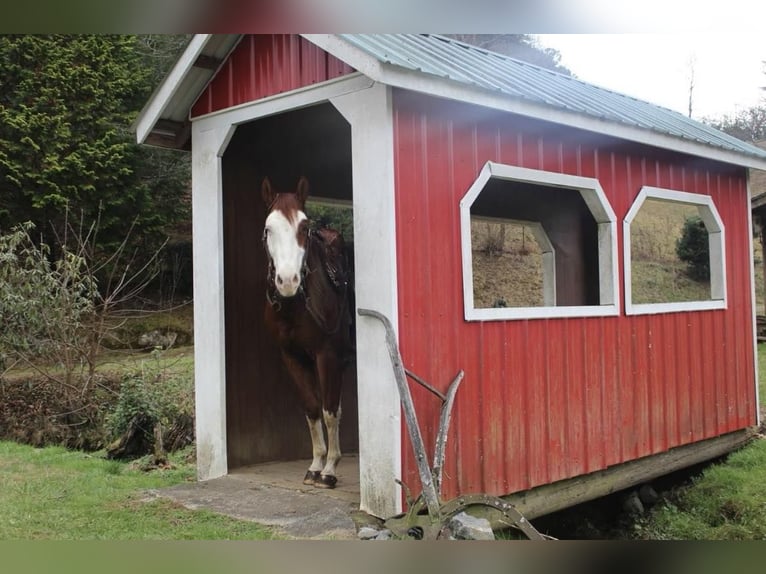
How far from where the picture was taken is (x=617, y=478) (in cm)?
696

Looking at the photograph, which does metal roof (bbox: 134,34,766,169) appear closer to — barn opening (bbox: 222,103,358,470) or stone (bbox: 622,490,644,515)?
barn opening (bbox: 222,103,358,470)

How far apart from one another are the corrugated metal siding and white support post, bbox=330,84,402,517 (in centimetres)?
10

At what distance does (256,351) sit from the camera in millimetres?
6621

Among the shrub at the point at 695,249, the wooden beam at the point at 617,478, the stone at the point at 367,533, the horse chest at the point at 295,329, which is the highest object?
the shrub at the point at 695,249

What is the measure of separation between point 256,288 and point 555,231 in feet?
13.6

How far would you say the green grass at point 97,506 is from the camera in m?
4.80

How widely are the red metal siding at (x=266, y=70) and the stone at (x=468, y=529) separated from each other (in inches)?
118

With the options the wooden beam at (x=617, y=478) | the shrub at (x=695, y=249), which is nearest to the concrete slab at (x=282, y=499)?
the wooden beam at (x=617, y=478)

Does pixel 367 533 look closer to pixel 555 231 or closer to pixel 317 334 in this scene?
pixel 317 334

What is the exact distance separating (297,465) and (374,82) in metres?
3.48

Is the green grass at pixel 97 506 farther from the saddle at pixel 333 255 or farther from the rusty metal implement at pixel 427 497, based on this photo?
the saddle at pixel 333 255

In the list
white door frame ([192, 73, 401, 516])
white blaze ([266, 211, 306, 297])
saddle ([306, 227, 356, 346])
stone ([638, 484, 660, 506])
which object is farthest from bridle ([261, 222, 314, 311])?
stone ([638, 484, 660, 506])

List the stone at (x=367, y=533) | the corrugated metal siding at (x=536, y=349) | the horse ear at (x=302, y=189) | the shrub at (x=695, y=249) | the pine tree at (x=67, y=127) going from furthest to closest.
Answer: the shrub at (x=695, y=249) → the pine tree at (x=67, y=127) → the horse ear at (x=302, y=189) → the corrugated metal siding at (x=536, y=349) → the stone at (x=367, y=533)

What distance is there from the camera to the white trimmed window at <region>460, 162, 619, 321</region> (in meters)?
5.55
